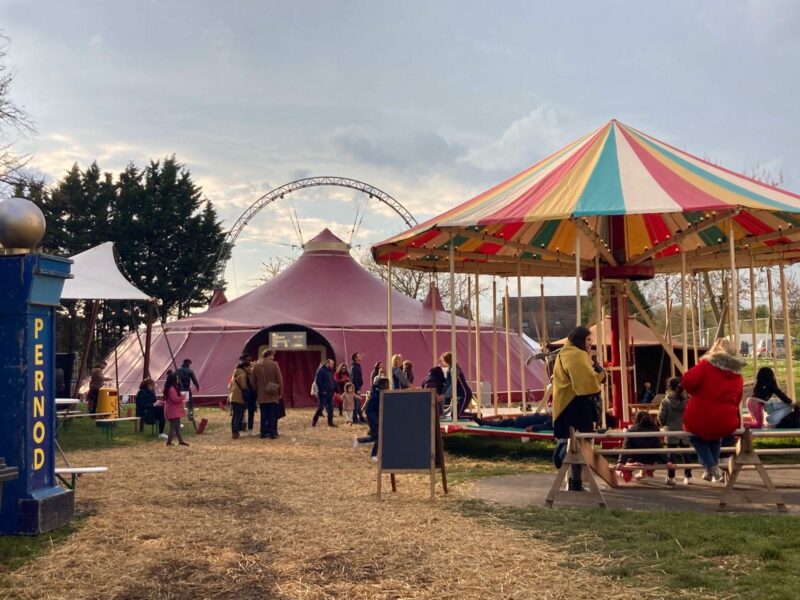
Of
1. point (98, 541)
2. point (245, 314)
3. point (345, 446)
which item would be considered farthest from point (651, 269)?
point (245, 314)

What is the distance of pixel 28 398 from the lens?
20.1ft

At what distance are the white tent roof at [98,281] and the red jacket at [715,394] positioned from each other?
11.9 m

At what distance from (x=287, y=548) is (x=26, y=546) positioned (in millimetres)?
1765

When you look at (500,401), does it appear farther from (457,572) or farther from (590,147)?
(457,572)

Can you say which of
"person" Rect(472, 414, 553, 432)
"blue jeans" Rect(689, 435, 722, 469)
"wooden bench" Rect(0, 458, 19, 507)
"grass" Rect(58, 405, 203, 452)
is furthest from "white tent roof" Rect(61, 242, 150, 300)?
"blue jeans" Rect(689, 435, 722, 469)

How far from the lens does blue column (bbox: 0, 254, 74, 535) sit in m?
6.00

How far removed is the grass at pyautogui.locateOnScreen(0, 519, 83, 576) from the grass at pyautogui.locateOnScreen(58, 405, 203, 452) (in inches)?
253

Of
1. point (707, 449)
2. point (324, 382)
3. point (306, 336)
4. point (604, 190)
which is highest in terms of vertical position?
point (604, 190)

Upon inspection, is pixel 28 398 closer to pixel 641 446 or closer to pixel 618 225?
pixel 641 446

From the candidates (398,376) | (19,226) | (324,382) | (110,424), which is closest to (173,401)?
(110,424)

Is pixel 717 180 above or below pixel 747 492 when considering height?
above

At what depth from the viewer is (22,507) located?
596 centimetres

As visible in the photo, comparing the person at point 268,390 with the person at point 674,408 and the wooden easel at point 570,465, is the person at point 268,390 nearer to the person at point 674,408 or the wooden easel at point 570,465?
the person at point 674,408

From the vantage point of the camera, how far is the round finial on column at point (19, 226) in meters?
6.11
